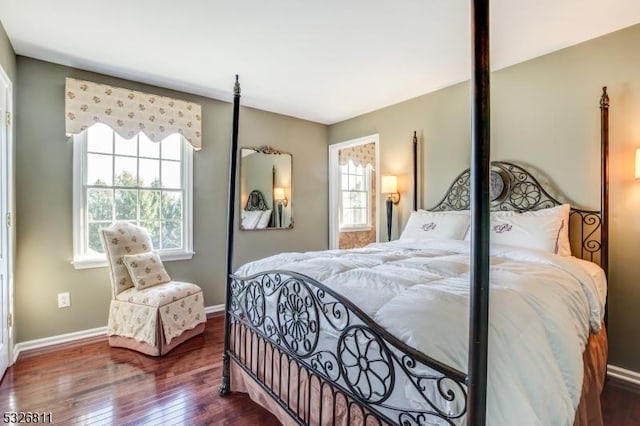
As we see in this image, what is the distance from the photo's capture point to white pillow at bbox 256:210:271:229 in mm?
4223

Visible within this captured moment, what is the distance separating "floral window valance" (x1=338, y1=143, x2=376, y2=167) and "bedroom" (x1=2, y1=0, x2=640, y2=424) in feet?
3.51

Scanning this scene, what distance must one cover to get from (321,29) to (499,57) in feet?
5.28

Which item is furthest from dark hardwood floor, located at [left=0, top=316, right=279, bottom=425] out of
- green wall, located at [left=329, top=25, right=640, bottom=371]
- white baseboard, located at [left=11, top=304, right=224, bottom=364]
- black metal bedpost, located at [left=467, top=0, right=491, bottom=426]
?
green wall, located at [left=329, top=25, right=640, bottom=371]

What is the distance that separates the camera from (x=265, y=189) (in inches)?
169

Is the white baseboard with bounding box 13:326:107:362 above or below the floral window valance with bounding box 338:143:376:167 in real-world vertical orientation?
below

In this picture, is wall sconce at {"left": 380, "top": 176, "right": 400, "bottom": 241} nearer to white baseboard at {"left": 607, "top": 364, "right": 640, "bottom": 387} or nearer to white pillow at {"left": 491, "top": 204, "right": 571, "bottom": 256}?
white pillow at {"left": 491, "top": 204, "right": 571, "bottom": 256}

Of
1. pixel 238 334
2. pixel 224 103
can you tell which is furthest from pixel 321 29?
pixel 238 334

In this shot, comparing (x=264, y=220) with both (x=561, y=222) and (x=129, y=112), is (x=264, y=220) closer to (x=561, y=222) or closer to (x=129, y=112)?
(x=129, y=112)

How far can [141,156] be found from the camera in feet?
11.0

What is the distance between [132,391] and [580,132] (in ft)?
12.4

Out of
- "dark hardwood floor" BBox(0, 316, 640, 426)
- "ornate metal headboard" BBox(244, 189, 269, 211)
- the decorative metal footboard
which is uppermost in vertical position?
"ornate metal headboard" BBox(244, 189, 269, 211)

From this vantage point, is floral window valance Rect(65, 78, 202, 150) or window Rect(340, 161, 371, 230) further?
window Rect(340, 161, 371, 230)

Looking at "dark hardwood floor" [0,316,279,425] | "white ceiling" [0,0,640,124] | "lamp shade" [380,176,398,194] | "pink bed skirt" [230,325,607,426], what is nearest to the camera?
"pink bed skirt" [230,325,607,426]

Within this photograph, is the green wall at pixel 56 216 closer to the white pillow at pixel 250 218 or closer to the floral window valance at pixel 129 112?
the floral window valance at pixel 129 112
